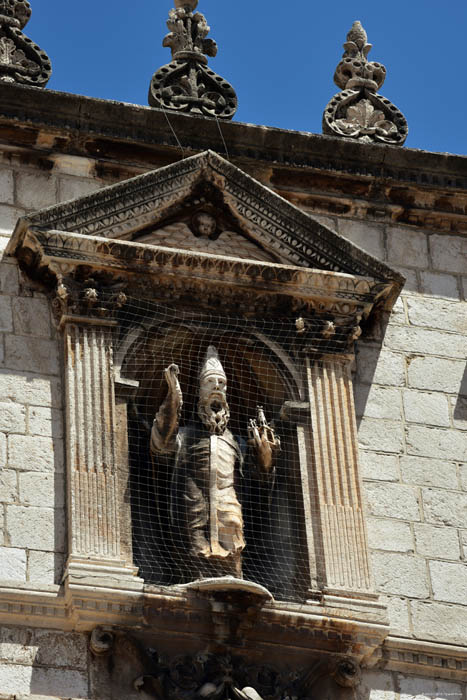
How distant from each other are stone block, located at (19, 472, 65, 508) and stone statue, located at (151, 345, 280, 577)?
649 mm

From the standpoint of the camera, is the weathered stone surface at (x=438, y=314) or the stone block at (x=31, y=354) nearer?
the stone block at (x=31, y=354)

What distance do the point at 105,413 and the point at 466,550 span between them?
220 cm

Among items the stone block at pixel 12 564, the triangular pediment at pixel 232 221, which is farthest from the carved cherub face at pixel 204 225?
the stone block at pixel 12 564

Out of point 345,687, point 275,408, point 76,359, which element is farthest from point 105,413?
point 345,687

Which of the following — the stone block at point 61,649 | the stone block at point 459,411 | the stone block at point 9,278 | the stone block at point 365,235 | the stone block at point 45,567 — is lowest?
the stone block at point 61,649

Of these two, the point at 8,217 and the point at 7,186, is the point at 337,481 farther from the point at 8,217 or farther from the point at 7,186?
the point at 7,186

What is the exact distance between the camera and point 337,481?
12.1 m

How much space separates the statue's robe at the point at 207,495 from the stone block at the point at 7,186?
1737mm

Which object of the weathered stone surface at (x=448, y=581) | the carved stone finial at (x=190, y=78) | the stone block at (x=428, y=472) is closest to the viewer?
the weathered stone surface at (x=448, y=581)

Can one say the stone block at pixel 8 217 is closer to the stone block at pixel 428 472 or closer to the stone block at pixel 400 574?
the stone block at pixel 428 472

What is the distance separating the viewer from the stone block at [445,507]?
12328 mm

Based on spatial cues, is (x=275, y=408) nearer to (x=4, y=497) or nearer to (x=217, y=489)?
(x=217, y=489)

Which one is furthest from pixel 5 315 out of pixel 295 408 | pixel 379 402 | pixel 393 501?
pixel 393 501

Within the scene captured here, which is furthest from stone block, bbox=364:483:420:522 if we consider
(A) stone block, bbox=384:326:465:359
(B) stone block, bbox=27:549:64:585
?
(B) stone block, bbox=27:549:64:585
